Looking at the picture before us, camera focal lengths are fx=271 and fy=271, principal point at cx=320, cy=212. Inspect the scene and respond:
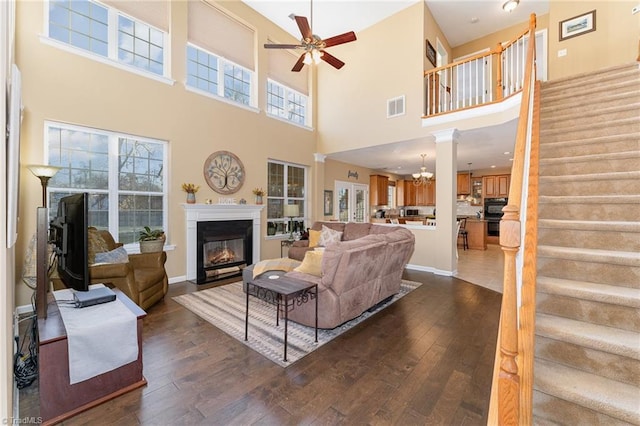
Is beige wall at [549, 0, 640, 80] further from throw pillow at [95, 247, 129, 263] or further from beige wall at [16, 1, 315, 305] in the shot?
throw pillow at [95, 247, 129, 263]

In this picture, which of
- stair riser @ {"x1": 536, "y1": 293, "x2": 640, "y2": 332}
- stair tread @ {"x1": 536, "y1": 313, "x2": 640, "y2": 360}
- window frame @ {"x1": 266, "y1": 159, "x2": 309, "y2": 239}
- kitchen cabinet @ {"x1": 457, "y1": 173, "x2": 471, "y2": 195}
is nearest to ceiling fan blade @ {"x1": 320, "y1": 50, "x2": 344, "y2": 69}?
window frame @ {"x1": 266, "y1": 159, "x2": 309, "y2": 239}

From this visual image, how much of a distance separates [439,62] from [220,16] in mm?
4990

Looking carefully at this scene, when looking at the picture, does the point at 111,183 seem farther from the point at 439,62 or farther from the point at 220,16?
the point at 439,62

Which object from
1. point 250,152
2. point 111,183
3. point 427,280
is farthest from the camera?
point 250,152

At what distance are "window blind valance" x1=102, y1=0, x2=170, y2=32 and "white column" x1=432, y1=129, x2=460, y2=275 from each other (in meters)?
5.06

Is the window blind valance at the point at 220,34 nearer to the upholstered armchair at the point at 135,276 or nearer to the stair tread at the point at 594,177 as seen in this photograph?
the upholstered armchair at the point at 135,276

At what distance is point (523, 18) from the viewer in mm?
6191

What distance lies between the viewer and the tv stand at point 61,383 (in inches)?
63.6

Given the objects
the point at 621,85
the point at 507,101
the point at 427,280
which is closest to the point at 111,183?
the point at 427,280

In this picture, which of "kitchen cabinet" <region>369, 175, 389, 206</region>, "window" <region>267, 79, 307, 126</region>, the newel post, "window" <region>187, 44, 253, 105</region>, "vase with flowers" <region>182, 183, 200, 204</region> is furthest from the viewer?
"kitchen cabinet" <region>369, 175, 389, 206</region>

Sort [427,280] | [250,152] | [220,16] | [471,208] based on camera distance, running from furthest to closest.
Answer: [471,208] → [250,152] → [220,16] → [427,280]

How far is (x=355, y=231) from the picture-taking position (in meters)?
5.25

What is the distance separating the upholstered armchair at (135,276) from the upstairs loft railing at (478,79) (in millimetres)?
5248

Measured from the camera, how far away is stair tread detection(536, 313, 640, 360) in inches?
51.6
